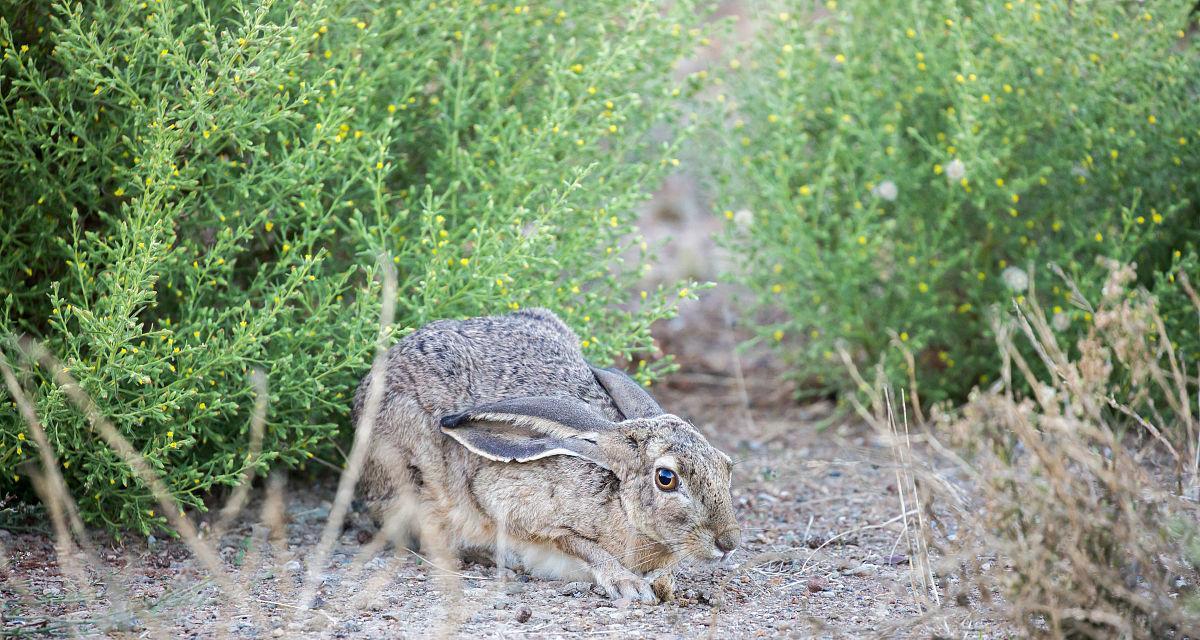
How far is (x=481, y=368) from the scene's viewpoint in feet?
18.5

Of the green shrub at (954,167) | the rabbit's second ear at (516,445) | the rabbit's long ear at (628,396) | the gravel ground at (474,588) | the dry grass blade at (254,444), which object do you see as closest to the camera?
the gravel ground at (474,588)

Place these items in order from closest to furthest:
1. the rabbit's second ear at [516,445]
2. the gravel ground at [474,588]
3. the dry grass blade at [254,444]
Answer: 1. the gravel ground at [474,588]
2. the rabbit's second ear at [516,445]
3. the dry grass blade at [254,444]

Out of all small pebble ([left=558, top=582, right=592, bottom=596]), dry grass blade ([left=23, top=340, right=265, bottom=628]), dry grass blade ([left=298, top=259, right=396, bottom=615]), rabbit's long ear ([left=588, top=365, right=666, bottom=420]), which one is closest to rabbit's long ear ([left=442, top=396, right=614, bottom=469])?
rabbit's long ear ([left=588, top=365, right=666, bottom=420])

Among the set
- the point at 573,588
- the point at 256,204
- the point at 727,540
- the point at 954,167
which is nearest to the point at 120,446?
the point at 256,204

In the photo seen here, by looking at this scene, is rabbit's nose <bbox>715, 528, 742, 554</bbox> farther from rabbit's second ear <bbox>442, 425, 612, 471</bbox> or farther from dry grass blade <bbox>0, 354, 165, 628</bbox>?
dry grass blade <bbox>0, 354, 165, 628</bbox>

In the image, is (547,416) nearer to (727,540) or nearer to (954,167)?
(727,540)

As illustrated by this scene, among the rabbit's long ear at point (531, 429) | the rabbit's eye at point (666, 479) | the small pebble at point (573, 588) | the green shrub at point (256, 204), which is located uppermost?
the green shrub at point (256, 204)

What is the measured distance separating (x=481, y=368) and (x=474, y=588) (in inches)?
39.3

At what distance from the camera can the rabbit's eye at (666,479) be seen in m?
4.89

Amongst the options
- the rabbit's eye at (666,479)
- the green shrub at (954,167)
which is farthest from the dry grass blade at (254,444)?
the green shrub at (954,167)

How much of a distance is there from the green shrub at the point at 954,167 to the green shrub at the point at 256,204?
1.16 m

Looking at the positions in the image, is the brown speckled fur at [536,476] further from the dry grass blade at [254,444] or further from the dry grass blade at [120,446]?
the dry grass blade at [120,446]

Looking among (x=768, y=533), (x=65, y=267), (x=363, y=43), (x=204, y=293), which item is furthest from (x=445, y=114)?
(x=768, y=533)

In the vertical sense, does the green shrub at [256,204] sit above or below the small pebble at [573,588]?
above
